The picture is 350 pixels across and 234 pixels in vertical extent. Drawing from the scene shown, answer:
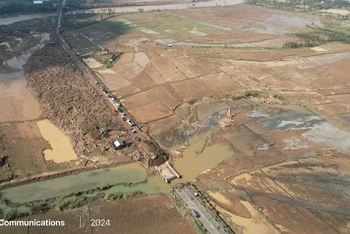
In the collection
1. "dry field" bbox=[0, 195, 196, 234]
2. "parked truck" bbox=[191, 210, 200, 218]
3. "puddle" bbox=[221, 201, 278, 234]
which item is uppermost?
"parked truck" bbox=[191, 210, 200, 218]

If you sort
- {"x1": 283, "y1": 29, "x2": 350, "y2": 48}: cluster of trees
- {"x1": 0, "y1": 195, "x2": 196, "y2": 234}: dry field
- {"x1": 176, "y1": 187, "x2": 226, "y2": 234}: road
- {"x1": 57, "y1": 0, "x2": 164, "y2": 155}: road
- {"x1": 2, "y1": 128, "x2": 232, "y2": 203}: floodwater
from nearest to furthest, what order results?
{"x1": 0, "y1": 195, "x2": 196, "y2": 234}: dry field < {"x1": 176, "y1": 187, "x2": 226, "y2": 234}: road < {"x1": 2, "y1": 128, "x2": 232, "y2": 203}: floodwater < {"x1": 57, "y1": 0, "x2": 164, "y2": 155}: road < {"x1": 283, "y1": 29, "x2": 350, "y2": 48}: cluster of trees

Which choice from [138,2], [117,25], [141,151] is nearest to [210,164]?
[141,151]

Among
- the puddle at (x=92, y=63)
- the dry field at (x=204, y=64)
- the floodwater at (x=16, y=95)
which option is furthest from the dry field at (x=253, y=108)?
the floodwater at (x=16, y=95)

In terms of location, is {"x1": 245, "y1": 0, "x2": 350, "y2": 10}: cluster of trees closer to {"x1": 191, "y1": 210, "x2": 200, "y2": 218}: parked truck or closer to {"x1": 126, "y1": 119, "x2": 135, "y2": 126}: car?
{"x1": 126, "y1": 119, "x2": 135, "y2": 126}: car

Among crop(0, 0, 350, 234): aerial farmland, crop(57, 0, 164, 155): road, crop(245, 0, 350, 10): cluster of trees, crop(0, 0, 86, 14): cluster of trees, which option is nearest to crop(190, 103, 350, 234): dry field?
crop(0, 0, 350, 234): aerial farmland

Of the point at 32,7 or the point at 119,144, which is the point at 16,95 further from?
the point at 32,7

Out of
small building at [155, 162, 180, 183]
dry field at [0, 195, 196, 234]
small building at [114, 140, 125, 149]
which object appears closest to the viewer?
dry field at [0, 195, 196, 234]

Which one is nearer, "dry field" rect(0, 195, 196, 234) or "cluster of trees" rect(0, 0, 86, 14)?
Result: "dry field" rect(0, 195, 196, 234)
